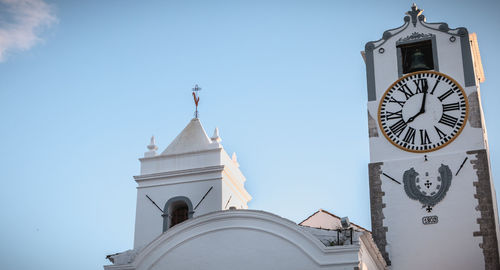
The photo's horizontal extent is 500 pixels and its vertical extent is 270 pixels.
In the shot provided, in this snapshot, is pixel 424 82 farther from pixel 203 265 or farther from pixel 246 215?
pixel 203 265

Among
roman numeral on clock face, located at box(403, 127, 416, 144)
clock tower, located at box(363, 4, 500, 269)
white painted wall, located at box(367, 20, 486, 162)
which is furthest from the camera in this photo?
roman numeral on clock face, located at box(403, 127, 416, 144)

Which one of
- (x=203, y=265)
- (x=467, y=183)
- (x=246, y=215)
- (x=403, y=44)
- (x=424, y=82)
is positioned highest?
(x=403, y=44)

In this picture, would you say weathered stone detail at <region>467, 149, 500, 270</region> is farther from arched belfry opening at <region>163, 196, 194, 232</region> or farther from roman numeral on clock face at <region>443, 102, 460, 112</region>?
arched belfry opening at <region>163, 196, 194, 232</region>

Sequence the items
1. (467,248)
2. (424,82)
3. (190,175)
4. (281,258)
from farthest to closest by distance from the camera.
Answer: (190,175)
(424,82)
(467,248)
(281,258)

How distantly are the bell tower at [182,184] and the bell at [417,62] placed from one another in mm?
8418

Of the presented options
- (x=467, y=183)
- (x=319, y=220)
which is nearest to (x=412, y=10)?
(x=467, y=183)

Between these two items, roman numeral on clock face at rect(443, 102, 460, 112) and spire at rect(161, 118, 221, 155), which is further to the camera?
spire at rect(161, 118, 221, 155)

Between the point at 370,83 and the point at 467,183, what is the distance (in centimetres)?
554

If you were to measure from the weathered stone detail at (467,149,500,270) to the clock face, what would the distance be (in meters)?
1.34

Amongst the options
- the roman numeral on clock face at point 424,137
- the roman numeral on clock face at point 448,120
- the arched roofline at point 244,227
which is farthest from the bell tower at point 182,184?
the roman numeral on clock face at point 448,120

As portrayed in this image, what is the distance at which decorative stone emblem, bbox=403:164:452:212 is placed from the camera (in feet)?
85.5

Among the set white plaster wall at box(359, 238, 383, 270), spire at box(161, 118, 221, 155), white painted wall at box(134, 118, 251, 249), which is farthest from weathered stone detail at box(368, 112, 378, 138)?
spire at box(161, 118, 221, 155)

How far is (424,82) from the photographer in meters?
27.7

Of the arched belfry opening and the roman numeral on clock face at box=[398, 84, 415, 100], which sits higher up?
the roman numeral on clock face at box=[398, 84, 415, 100]
